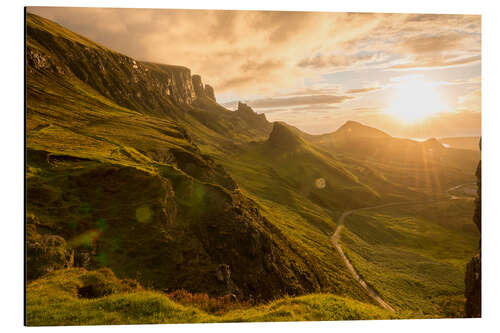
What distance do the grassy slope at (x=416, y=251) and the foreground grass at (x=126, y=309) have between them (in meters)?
12.6

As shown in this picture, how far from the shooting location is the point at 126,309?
12.1 metres

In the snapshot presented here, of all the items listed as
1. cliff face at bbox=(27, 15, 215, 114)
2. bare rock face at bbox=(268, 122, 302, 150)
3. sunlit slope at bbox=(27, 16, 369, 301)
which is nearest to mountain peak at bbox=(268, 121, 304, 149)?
bare rock face at bbox=(268, 122, 302, 150)

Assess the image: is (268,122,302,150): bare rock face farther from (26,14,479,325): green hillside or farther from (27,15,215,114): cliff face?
(26,14,479,325): green hillside

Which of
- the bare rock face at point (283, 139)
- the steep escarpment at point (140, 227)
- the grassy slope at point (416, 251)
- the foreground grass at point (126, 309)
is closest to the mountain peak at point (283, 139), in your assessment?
the bare rock face at point (283, 139)

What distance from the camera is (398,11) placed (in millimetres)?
21625

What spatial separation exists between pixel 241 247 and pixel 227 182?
16.6 m

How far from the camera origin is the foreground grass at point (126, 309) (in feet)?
38.1

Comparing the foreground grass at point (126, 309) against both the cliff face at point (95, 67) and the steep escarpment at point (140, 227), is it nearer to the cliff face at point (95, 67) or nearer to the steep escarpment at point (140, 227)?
the steep escarpment at point (140, 227)

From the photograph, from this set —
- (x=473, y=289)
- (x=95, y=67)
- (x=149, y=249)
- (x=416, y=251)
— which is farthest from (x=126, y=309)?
(x=95, y=67)

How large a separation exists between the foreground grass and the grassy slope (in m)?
12.6

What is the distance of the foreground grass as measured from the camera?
1160cm

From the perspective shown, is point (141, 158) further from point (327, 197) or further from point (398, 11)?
point (327, 197)

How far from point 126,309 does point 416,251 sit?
78.4 meters
